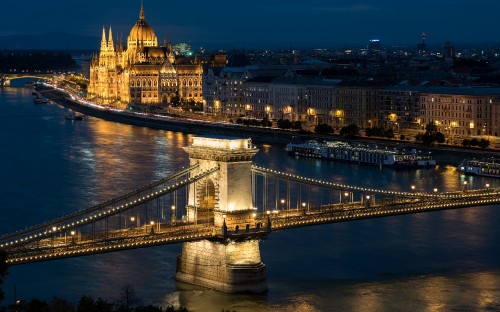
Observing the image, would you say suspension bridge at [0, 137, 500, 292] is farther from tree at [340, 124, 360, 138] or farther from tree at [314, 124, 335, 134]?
tree at [314, 124, 335, 134]

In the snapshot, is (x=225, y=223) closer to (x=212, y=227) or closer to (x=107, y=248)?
(x=212, y=227)

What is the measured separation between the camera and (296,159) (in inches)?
1501

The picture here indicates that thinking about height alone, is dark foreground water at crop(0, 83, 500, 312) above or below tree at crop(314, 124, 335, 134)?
below

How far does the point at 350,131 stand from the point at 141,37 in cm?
3448

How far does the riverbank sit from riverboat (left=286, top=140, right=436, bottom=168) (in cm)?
75

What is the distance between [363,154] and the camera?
37375 millimetres

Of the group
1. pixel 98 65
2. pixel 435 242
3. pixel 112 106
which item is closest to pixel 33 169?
pixel 435 242

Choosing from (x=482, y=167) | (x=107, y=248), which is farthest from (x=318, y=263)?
(x=482, y=167)

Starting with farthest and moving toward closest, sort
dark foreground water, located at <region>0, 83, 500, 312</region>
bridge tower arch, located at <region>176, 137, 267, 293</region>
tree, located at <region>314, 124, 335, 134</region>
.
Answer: tree, located at <region>314, 124, 335, 134</region>, bridge tower arch, located at <region>176, 137, 267, 293</region>, dark foreground water, located at <region>0, 83, 500, 312</region>

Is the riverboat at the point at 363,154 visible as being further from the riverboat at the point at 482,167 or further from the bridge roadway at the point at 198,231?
the bridge roadway at the point at 198,231

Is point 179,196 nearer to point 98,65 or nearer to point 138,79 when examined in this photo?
point 138,79

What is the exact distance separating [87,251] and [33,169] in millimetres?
17016

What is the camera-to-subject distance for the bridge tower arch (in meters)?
17.8

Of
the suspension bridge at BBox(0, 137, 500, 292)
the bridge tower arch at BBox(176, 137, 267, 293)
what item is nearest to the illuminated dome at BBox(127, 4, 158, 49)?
the suspension bridge at BBox(0, 137, 500, 292)
